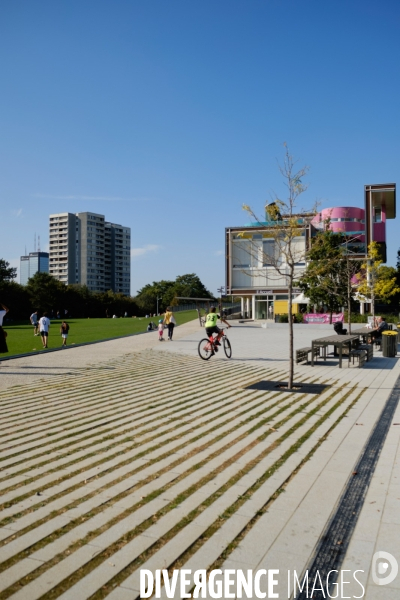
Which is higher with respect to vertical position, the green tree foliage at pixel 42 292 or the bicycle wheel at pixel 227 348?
the green tree foliage at pixel 42 292

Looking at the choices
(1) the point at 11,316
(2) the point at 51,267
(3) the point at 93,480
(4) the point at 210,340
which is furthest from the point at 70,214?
(3) the point at 93,480

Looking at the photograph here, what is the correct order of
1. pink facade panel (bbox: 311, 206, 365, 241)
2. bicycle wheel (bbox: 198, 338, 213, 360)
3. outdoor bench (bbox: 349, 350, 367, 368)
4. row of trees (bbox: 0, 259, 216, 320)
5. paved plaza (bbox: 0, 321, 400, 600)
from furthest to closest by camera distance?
1. row of trees (bbox: 0, 259, 216, 320)
2. pink facade panel (bbox: 311, 206, 365, 241)
3. bicycle wheel (bbox: 198, 338, 213, 360)
4. outdoor bench (bbox: 349, 350, 367, 368)
5. paved plaza (bbox: 0, 321, 400, 600)

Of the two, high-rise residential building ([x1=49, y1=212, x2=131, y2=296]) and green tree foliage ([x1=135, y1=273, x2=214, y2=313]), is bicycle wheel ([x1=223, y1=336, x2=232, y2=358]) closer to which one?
green tree foliage ([x1=135, y1=273, x2=214, y2=313])

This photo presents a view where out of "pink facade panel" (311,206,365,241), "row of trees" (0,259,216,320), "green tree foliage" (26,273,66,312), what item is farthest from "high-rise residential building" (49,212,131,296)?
"pink facade panel" (311,206,365,241)

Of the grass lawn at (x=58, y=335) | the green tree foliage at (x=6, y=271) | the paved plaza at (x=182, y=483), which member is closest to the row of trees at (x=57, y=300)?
the green tree foliage at (x=6, y=271)

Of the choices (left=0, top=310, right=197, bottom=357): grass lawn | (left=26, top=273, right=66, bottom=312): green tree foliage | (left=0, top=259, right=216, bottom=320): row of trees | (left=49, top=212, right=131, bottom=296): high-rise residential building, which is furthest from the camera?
(left=49, top=212, right=131, bottom=296): high-rise residential building

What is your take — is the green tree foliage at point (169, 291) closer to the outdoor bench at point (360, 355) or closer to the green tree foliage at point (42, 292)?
the green tree foliage at point (42, 292)

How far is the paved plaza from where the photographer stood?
3.53m

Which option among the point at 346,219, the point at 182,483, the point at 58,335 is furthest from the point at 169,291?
the point at 182,483

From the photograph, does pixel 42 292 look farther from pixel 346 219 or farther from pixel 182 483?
pixel 182 483

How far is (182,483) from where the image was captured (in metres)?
5.06

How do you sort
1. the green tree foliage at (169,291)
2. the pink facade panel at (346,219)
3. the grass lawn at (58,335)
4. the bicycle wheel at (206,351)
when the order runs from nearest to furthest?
the bicycle wheel at (206,351)
the grass lawn at (58,335)
the pink facade panel at (346,219)
the green tree foliage at (169,291)

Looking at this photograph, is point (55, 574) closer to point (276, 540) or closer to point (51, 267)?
point (276, 540)

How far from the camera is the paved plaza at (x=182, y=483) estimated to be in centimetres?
353
